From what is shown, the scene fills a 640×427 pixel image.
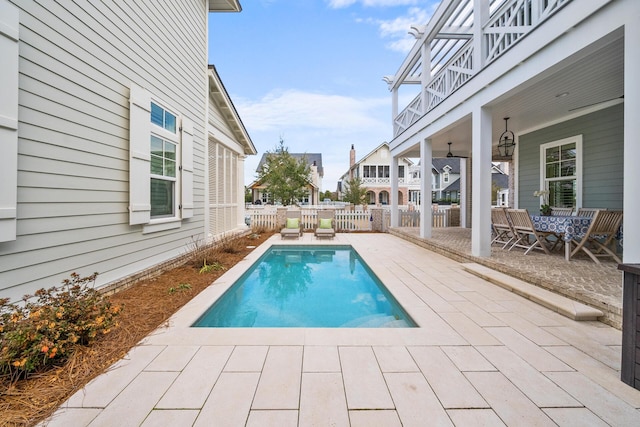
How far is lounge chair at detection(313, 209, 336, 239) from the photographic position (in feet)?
32.9

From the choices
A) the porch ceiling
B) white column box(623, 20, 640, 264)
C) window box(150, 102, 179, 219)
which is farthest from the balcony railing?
window box(150, 102, 179, 219)

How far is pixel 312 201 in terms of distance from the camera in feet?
96.7

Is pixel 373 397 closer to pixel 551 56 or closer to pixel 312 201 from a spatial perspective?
pixel 551 56

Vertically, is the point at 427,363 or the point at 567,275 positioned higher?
the point at 567,275

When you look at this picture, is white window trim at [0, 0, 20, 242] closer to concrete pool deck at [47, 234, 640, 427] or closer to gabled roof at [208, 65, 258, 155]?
concrete pool deck at [47, 234, 640, 427]

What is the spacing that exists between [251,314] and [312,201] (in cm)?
2567

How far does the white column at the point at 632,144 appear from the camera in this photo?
107 inches

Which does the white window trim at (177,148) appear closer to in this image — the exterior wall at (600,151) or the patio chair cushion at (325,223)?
the patio chair cushion at (325,223)

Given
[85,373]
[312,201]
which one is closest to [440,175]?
[312,201]

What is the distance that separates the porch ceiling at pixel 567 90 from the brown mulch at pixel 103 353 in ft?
19.1

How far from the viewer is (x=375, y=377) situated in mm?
2094

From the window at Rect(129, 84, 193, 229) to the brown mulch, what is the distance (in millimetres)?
992

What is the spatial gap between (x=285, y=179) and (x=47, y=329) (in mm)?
14402

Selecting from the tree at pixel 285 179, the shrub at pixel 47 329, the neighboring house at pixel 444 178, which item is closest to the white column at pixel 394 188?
the tree at pixel 285 179
